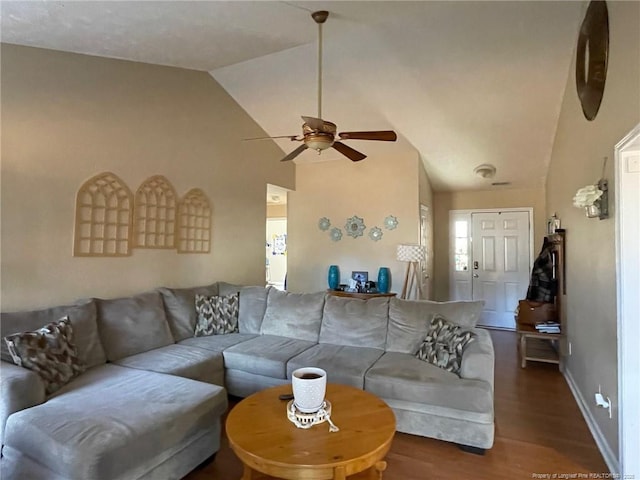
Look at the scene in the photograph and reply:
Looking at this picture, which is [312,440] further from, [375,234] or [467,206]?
[467,206]

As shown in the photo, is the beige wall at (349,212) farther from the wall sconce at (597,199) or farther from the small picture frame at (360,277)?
the wall sconce at (597,199)

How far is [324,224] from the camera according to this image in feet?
19.6

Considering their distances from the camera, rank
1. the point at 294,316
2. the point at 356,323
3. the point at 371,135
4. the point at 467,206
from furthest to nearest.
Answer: the point at 467,206 → the point at 294,316 → the point at 356,323 → the point at 371,135

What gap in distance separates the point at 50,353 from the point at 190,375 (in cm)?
94

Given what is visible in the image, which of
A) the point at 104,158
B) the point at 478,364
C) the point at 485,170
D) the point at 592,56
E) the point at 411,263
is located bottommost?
the point at 478,364

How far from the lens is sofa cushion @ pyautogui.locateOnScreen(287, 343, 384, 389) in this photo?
2723 mm

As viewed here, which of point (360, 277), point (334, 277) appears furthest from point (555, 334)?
point (334, 277)

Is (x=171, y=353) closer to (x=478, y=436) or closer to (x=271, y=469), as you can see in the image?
(x=271, y=469)

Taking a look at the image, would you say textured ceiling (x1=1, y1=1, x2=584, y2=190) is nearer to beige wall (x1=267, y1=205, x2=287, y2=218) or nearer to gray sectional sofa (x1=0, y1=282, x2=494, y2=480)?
gray sectional sofa (x1=0, y1=282, x2=494, y2=480)

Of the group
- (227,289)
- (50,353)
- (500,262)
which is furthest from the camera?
(500,262)

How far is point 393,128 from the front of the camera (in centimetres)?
482

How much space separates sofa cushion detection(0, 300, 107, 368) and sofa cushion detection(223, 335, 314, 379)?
1018 millimetres

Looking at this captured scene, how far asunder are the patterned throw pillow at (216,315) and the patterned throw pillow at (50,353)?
1.22 meters

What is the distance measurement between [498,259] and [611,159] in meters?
4.31
